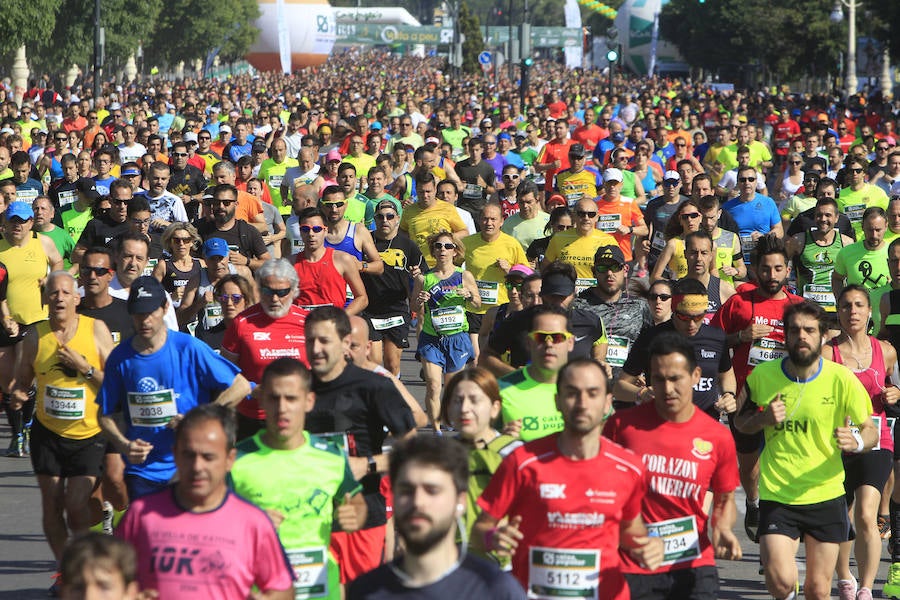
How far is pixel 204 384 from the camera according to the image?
7.58m

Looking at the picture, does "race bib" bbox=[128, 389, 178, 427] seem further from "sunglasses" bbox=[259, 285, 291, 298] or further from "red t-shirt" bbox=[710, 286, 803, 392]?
"red t-shirt" bbox=[710, 286, 803, 392]

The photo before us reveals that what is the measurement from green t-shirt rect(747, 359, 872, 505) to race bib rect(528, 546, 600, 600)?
204 cm

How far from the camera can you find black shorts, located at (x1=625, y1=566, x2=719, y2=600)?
21.2 ft

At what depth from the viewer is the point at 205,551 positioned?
521cm

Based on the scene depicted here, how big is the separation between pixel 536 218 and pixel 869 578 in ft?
21.4

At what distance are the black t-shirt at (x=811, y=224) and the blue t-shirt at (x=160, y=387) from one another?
23.7 feet

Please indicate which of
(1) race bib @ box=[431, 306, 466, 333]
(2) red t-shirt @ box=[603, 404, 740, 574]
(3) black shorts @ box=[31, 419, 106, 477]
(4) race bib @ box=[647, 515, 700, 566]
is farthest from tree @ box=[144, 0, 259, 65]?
(4) race bib @ box=[647, 515, 700, 566]

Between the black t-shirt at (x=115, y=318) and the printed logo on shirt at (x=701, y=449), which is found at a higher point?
the black t-shirt at (x=115, y=318)

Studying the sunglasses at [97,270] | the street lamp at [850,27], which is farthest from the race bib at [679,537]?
the street lamp at [850,27]

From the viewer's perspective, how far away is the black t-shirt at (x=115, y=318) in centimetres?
914

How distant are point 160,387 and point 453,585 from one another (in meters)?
3.24

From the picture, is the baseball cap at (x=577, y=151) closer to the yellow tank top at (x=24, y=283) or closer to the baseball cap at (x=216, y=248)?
the yellow tank top at (x=24, y=283)

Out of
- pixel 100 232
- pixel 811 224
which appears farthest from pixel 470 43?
pixel 100 232

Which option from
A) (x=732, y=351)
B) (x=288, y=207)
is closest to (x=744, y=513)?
(x=732, y=351)
